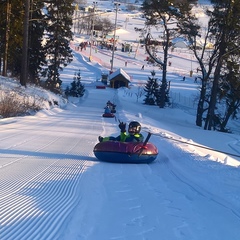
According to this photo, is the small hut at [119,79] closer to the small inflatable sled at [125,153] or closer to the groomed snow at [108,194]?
the groomed snow at [108,194]

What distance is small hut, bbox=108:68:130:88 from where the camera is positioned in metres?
70.8

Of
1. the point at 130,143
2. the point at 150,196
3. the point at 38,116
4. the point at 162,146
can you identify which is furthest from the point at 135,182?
the point at 38,116

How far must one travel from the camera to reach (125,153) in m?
13.0

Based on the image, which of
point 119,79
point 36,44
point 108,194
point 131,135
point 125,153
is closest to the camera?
point 108,194

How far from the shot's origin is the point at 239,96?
37.5 m

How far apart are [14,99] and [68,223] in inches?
852

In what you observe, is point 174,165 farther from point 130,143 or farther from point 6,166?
point 6,166

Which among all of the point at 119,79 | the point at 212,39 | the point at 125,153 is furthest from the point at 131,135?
the point at 119,79

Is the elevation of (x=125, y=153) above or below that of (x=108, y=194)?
below

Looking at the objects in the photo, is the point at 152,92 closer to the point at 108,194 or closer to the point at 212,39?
the point at 212,39

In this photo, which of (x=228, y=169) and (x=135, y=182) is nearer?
(x=135, y=182)

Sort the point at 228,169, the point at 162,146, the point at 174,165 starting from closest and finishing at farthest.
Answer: the point at 228,169, the point at 174,165, the point at 162,146

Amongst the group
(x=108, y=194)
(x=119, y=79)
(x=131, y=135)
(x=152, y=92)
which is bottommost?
(x=119, y=79)

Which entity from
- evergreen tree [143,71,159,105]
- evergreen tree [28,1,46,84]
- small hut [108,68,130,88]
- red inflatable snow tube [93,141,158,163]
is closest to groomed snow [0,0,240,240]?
red inflatable snow tube [93,141,158,163]
